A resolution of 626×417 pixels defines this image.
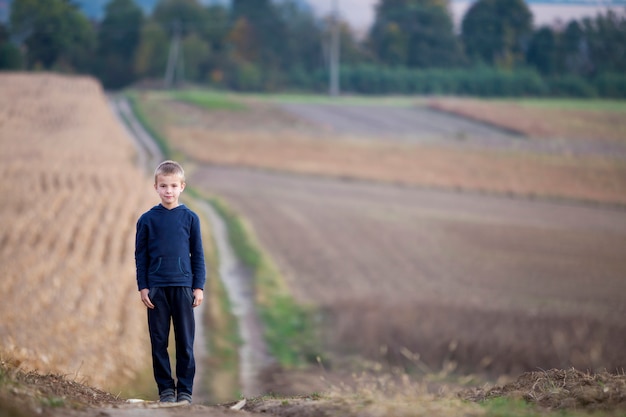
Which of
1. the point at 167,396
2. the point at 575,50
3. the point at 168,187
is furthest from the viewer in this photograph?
the point at 575,50

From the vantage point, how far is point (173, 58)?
211ft

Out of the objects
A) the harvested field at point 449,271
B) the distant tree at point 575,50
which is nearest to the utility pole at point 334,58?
the harvested field at point 449,271

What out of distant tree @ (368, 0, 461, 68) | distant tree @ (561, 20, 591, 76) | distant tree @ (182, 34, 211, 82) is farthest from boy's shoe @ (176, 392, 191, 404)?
distant tree @ (182, 34, 211, 82)

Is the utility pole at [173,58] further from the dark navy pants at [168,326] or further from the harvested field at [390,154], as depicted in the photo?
the dark navy pants at [168,326]

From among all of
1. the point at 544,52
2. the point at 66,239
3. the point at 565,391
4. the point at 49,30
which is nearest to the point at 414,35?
the point at 544,52

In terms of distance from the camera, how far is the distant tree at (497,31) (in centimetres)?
3775

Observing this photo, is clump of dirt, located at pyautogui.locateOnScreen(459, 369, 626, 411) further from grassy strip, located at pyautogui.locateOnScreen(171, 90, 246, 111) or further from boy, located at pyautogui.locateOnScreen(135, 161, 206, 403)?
grassy strip, located at pyautogui.locateOnScreen(171, 90, 246, 111)

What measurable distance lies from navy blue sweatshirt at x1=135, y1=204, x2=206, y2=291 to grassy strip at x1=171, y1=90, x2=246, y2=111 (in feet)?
178

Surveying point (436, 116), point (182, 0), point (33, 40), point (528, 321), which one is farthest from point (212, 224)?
point (182, 0)

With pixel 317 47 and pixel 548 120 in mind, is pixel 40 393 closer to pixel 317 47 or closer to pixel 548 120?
pixel 548 120

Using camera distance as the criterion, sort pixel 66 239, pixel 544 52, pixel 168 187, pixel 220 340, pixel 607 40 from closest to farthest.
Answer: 1. pixel 168 187
2. pixel 220 340
3. pixel 66 239
4. pixel 607 40
5. pixel 544 52

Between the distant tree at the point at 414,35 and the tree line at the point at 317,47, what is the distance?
85 mm

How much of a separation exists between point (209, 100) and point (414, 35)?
15.0m

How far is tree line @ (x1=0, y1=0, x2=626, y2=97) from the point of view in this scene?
3391 centimetres
